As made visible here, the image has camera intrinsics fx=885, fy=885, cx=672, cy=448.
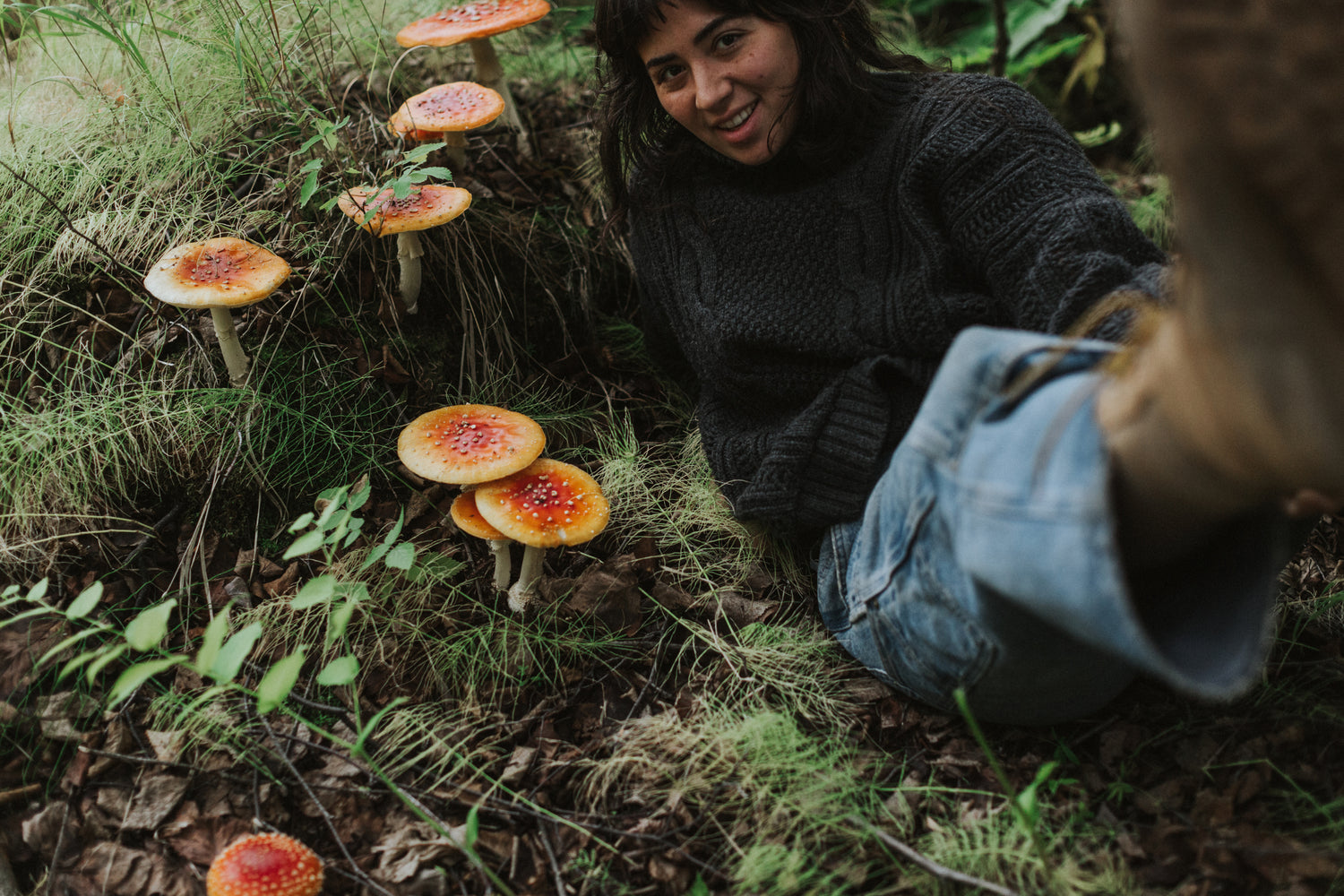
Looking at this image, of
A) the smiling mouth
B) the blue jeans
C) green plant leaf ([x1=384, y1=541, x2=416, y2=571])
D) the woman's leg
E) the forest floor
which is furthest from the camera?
the smiling mouth

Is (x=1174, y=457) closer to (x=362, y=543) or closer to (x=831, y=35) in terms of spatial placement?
(x=831, y=35)

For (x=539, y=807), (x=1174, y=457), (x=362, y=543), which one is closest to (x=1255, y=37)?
(x=1174, y=457)

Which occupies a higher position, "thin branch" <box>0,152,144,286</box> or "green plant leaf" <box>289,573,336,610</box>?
"thin branch" <box>0,152,144,286</box>

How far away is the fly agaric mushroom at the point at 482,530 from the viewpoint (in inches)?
73.7

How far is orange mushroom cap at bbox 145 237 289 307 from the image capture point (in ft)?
6.18

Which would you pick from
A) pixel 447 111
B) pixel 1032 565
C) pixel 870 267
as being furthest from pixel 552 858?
pixel 447 111

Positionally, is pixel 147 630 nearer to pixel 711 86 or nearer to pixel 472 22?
pixel 711 86

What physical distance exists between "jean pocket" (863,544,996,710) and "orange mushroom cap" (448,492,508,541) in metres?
0.79

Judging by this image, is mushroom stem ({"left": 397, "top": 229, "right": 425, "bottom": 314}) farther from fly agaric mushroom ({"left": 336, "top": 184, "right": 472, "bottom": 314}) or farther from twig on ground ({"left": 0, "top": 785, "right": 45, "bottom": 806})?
twig on ground ({"left": 0, "top": 785, "right": 45, "bottom": 806})

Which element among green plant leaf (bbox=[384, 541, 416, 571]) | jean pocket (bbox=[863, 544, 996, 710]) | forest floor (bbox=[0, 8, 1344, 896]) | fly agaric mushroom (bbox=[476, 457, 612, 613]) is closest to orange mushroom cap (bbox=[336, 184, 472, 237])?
forest floor (bbox=[0, 8, 1344, 896])

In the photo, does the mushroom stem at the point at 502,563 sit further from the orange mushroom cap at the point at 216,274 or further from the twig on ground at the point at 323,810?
the orange mushroom cap at the point at 216,274

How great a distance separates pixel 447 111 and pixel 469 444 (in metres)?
0.96

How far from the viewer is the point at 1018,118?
5.95 ft

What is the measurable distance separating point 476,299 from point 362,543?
77cm
